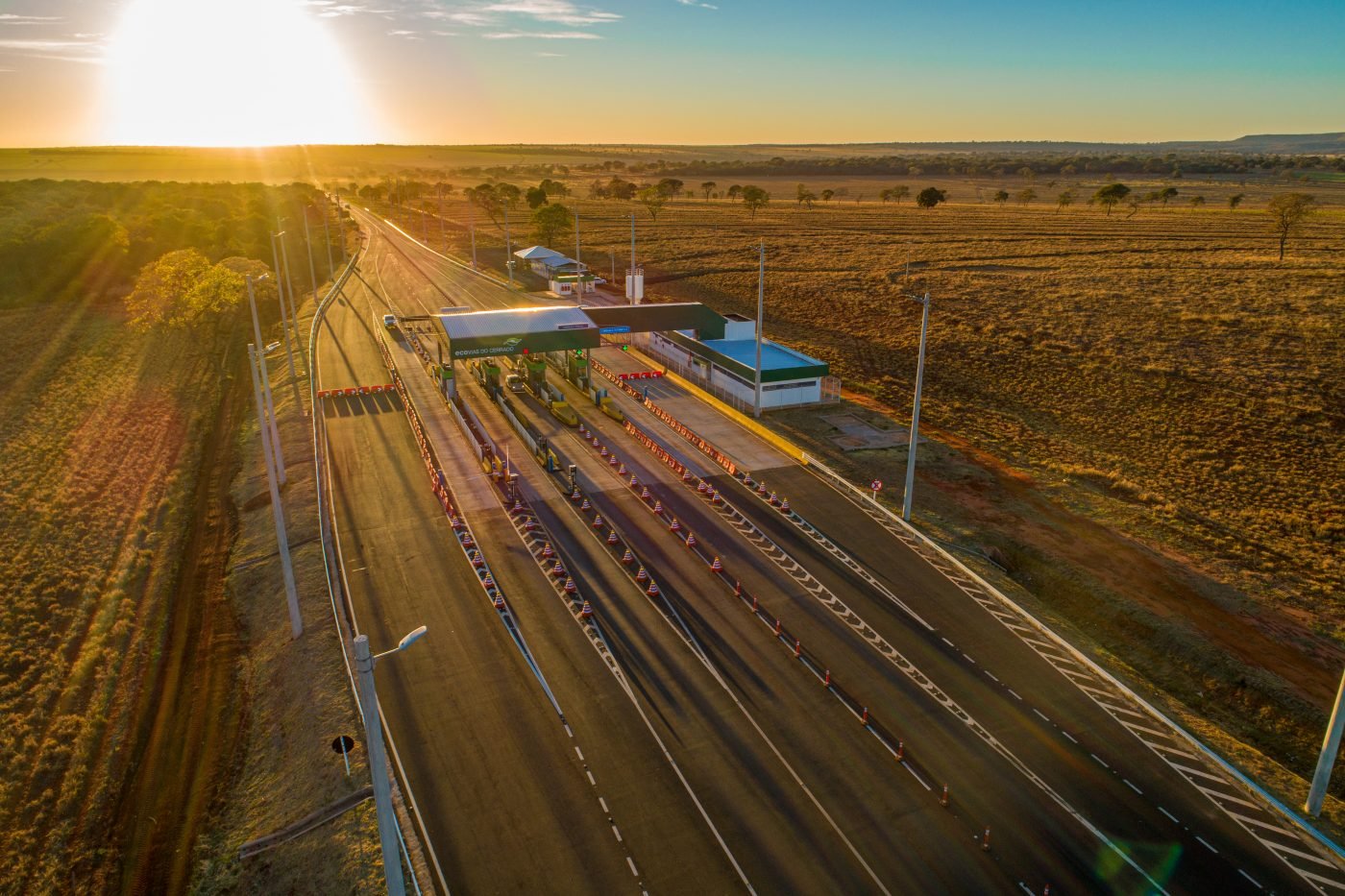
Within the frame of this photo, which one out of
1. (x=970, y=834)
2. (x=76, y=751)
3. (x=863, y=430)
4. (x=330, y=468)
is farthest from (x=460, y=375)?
(x=970, y=834)

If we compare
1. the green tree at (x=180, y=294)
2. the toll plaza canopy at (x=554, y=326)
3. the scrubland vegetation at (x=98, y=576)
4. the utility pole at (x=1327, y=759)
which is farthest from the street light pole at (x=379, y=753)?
Result: the green tree at (x=180, y=294)

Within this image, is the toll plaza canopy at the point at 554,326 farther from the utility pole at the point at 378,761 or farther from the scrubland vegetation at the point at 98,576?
the utility pole at the point at 378,761

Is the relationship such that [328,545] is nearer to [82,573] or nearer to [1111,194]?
[82,573]

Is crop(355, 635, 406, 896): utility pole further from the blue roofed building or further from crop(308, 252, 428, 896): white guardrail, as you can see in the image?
the blue roofed building

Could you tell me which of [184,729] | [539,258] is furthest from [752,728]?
[539,258]

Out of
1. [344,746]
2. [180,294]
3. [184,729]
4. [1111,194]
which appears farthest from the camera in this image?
[1111,194]
